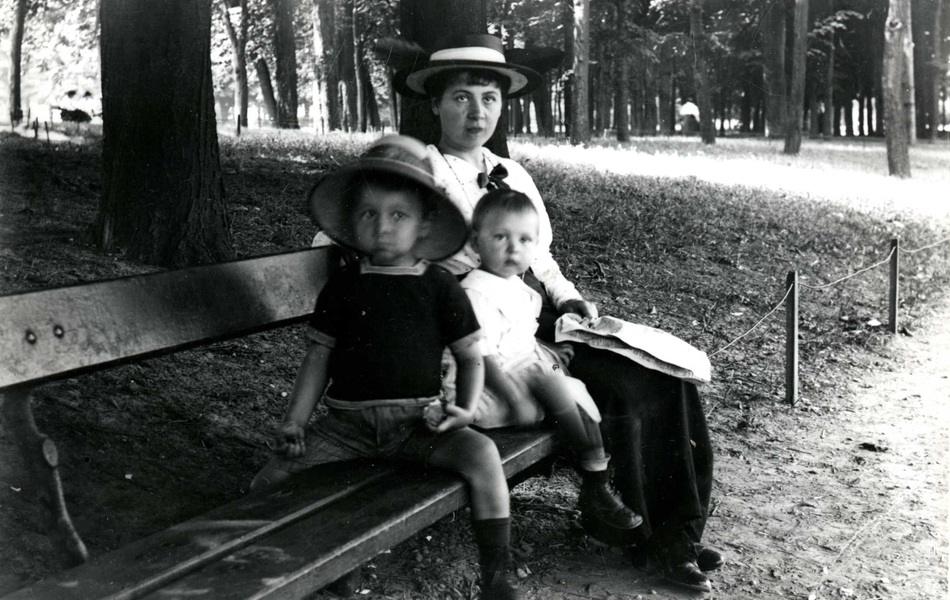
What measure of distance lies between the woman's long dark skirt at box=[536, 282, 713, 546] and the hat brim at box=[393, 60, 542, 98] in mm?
1085

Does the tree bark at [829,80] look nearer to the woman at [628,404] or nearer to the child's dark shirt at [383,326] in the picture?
the woman at [628,404]

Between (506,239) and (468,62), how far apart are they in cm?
75

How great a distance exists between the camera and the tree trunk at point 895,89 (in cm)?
1496

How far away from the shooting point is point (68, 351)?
2658 millimetres

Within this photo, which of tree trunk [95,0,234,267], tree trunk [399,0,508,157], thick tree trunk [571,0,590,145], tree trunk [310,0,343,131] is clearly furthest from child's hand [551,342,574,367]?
thick tree trunk [571,0,590,145]

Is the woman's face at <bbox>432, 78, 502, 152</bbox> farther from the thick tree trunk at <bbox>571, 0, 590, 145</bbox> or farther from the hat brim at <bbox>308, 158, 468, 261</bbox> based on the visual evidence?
the thick tree trunk at <bbox>571, 0, 590, 145</bbox>

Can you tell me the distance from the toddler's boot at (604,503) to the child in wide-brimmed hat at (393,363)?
63 cm

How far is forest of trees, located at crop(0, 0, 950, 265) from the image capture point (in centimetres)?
558

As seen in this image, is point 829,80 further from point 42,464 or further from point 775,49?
point 42,464

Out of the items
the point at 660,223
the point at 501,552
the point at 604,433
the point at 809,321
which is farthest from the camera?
the point at 660,223

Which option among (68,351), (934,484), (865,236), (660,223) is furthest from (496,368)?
(865,236)

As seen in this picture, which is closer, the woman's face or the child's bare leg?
the child's bare leg

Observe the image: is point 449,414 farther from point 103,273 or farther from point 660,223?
point 660,223

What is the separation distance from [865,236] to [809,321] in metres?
3.76
